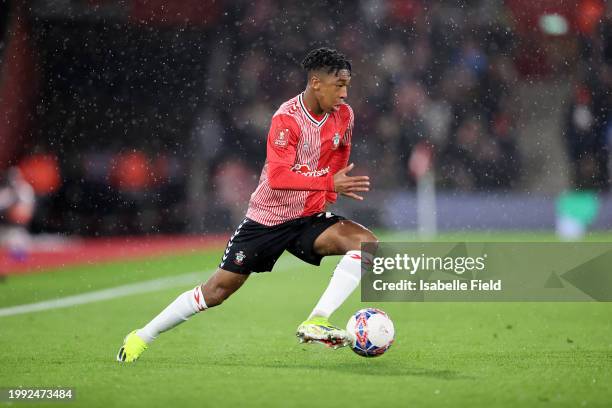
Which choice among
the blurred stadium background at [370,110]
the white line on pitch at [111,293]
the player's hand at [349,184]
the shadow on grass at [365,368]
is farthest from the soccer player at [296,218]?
the blurred stadium background at [370,110]

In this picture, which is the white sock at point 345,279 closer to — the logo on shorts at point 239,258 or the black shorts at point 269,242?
the black shorts at point 269,242

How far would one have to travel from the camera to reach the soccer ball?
5977 mm

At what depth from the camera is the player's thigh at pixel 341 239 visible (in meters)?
6.26

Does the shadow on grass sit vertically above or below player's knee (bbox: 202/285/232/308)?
below

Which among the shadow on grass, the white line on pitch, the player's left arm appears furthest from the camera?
the white line on pitch

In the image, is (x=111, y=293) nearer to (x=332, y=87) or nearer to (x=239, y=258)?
(x=239, y=258)

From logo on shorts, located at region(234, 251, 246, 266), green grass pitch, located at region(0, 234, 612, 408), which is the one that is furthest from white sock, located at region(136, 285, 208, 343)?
logo on shorts, located at region(234, 251, 246, 266)

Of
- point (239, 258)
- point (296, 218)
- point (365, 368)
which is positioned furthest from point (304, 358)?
point (296, 218)

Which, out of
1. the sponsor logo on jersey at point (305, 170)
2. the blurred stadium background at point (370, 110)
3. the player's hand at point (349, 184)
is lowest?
the player's hand at point (349, 184)

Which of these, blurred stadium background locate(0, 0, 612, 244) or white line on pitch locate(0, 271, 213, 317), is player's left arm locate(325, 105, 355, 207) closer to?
white line on pitch locate(0, 271, 213, 317)

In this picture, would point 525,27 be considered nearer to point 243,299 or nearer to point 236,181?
point 236,181

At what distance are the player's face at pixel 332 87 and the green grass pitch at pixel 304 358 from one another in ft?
5.16

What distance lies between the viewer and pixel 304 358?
6473 millimetres

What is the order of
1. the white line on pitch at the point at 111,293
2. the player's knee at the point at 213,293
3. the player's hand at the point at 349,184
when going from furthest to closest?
1. the white line on pitch at the point at 111,293
2. the player's knee at the point at 213,293
3. the player's hand at the point at 349,184
